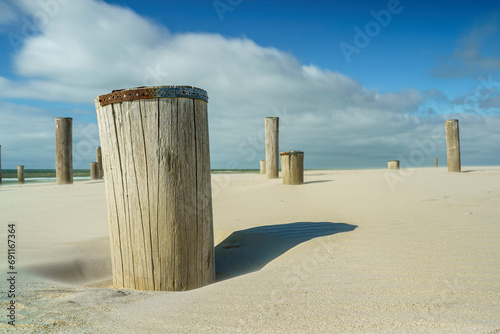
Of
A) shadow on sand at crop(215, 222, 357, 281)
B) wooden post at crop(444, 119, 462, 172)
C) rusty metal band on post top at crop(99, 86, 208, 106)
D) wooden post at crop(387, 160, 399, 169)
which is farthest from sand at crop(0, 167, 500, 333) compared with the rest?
wooden post at crop(387, 160, 399, 169)

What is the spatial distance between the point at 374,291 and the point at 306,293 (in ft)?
1.40

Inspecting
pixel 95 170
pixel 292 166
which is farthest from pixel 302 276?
pixel 95 170

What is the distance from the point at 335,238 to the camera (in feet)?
11.8

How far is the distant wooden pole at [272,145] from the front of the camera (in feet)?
43.6

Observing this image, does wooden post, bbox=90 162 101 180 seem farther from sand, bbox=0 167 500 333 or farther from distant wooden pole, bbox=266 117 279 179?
sand, bbox=0 167 500 333

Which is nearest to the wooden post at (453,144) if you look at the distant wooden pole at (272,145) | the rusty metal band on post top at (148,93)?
the distant wooden pole at (272,145)

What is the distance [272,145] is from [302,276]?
11.0m

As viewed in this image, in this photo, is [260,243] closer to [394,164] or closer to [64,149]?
[64,149]

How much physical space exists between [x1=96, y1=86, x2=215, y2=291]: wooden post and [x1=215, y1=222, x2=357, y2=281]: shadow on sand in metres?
0.84

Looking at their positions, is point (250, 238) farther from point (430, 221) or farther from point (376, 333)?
point (376, 333)

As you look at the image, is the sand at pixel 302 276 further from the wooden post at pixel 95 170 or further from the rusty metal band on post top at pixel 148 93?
the wooden post at pixel 95 170

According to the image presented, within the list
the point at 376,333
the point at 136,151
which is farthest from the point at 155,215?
the point at 376,333

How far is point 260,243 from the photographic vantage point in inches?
156

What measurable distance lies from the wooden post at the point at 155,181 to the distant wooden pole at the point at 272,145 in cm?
1050
